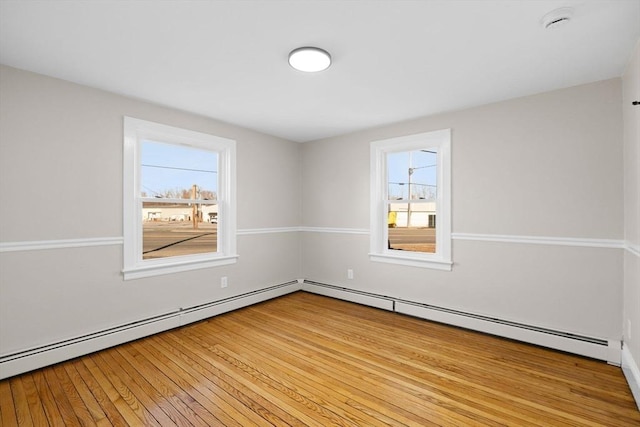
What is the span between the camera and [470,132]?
131 inches

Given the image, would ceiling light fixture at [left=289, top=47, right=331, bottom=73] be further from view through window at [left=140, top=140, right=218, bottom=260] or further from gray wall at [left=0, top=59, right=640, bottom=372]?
view through window at [left=140, top=140, right=218, bottom=260]

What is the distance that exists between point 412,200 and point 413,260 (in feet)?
2.49

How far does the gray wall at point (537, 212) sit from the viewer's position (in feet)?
8.55

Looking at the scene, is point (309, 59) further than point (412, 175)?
No

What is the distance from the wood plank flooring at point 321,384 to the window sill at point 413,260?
0.73 m

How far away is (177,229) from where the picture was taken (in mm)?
3588

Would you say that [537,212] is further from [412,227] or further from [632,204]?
[412,227]

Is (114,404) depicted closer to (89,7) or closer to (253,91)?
(89,7)

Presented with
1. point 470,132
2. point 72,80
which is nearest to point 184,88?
point 72,80

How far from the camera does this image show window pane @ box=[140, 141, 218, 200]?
3312 millimetres

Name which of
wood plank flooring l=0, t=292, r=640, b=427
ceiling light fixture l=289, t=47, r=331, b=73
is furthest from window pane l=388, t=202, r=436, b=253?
ceiling light fixture l=289, t=47, r=331, b=73

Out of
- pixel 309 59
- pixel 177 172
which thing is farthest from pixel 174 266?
pixel 309 59

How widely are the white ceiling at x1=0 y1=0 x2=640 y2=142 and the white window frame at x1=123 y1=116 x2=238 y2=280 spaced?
38 cm

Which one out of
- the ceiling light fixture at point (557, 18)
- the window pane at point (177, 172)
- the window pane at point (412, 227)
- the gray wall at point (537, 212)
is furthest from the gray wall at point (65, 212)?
the ceiling light fixture at point (557, 18)
